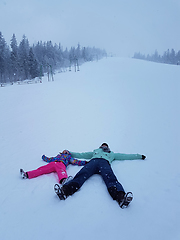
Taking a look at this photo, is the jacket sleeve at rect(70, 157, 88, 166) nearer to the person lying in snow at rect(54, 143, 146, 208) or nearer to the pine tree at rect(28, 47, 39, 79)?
the person lying in snow at rect(54, 143, 146, 208)

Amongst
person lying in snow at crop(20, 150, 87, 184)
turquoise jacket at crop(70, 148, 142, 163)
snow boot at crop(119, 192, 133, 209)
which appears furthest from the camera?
turquoise jacket at crop(70, 148, 142, 163)

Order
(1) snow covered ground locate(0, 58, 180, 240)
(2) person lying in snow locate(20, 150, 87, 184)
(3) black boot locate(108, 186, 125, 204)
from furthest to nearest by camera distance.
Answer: (2) person lying in snow locate(20, 150, 87, 184)
(3) black boot locate(108, 186, 125, 204)
(1) snow covered ground locate(0, 58, 180, 240)

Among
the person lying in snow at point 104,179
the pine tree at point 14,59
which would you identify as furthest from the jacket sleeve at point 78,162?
the pine tree at point 14,59

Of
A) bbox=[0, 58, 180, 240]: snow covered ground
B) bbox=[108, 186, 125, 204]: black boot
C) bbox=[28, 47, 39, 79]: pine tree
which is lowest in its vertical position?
bbox=[0, 58, 180, 240]: snow covered ground

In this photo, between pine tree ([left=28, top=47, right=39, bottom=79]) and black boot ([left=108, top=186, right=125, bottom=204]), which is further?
pine tree ([left=28, top=47, right=39, bottom=79])

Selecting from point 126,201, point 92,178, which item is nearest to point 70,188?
point 92,178

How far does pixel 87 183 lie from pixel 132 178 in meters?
1.13

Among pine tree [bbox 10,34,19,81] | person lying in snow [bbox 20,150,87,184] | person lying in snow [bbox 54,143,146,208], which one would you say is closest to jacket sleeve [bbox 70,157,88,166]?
person lying in snow [bbox 20,150,87,184]

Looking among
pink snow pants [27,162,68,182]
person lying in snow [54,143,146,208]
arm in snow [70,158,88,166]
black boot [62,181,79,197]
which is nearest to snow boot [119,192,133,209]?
person lying in snow [54,143,146,208]

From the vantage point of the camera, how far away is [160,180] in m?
3.21

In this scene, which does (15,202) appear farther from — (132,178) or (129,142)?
(129,142)

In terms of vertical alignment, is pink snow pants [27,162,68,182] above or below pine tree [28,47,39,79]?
below

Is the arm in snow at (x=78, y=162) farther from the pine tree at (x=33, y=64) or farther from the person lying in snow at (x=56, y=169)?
the pine tree at (x=33, y=64)

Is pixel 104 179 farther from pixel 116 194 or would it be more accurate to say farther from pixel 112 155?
pixel 112 155
